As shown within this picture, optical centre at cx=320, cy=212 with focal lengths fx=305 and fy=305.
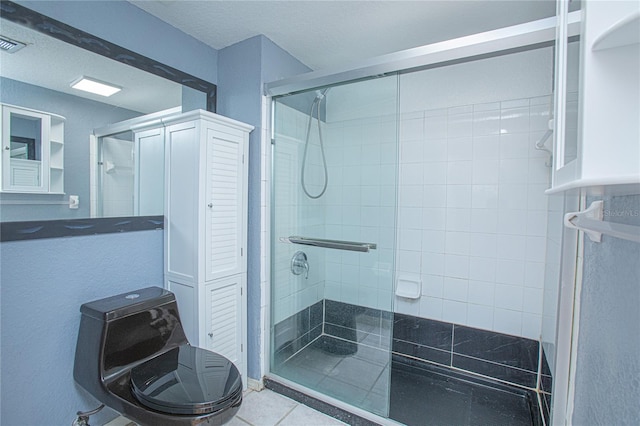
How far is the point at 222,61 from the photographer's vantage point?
2131 millimetres

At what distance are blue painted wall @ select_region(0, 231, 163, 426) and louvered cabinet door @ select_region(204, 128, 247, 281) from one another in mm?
474

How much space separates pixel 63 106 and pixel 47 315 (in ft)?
3.16

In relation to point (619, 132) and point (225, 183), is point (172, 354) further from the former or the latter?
point (619, 132)

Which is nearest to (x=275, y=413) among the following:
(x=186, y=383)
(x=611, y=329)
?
(x=186, y=383)

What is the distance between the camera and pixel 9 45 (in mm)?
1273

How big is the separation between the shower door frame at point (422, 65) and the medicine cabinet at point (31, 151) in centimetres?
107

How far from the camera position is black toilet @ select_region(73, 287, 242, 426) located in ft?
3.98

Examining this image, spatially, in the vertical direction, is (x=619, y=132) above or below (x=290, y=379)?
above

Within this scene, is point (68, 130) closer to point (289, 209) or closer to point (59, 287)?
point (59, 287)

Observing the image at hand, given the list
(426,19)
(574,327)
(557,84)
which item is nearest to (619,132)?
(557,84)

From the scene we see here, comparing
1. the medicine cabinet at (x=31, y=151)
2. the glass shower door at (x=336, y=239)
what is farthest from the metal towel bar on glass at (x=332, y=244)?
the medicine cabinet at (x=31, y=151)

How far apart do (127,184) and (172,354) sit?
0.94m

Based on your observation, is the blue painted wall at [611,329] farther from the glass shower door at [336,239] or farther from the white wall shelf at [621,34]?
the glass shower door at [336,239]

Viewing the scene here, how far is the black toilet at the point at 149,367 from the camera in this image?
3.98 ft
